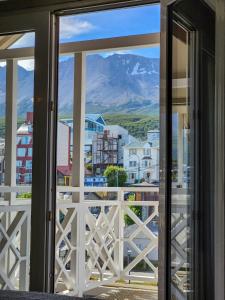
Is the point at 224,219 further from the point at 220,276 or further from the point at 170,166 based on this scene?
the point at 170,166

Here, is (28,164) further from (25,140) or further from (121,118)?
(121,118)

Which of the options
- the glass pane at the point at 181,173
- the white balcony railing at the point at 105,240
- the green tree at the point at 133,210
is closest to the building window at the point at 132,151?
the white balcony railing at the point at 105,240

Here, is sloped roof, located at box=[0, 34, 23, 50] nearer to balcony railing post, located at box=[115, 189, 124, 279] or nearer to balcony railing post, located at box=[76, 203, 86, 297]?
balcony railing post, located at box=[76, 203, 86, 297]

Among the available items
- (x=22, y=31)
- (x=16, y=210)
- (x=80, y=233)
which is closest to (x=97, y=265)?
(x=80, y=233)

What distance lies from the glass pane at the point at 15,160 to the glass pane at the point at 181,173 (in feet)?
5.59

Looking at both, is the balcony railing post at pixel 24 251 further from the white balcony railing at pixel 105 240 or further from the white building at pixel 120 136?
the white building at pixel 120 136

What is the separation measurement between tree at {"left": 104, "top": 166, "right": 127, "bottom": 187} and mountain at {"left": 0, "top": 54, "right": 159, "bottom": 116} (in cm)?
66

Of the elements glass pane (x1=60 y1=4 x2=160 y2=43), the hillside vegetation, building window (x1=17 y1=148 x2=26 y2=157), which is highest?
glass pane (x1=60 y1=4 x2=160 y2=43)

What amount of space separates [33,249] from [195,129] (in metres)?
1.77

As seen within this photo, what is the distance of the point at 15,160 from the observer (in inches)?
152

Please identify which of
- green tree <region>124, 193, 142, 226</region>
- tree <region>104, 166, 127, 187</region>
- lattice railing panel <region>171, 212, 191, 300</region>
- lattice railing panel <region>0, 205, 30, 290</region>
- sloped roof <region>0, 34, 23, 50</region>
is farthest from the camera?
green tree <region>124, 193, 142, 226</region>

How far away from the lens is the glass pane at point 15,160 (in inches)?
148

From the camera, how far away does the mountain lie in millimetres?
4746

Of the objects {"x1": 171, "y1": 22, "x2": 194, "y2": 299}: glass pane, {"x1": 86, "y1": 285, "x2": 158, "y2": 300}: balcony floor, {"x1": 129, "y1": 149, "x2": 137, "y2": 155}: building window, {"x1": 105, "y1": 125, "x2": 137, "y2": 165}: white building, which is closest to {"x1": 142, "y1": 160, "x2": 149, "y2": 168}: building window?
{"x1": 129, "y1": 149, "x2": 137, "y2": 155}: building window
